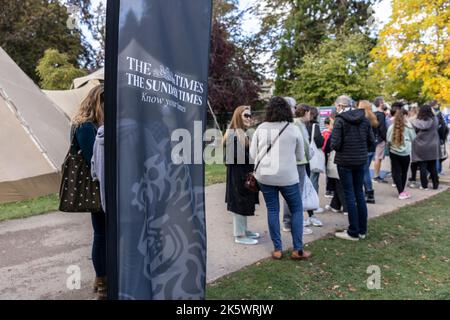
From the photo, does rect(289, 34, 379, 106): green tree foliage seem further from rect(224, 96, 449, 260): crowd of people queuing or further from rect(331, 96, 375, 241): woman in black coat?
rect(331, 96, 375, 241): woman in black coat

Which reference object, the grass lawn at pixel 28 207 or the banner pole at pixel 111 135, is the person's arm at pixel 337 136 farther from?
the grass lawn at pixel 28 207

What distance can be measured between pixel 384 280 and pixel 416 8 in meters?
5.81

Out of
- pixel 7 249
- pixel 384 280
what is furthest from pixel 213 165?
pixel 384 280

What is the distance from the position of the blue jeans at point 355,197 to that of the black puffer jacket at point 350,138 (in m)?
0.12

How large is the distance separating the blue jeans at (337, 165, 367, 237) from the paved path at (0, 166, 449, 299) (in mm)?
489

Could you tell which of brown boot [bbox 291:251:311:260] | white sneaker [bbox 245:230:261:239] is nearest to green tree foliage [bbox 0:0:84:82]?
white sneaker [bbox 245:230:261:239]

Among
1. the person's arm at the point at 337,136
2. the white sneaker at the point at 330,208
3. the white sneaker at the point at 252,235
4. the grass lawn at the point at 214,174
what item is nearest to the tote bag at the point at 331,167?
the white sneaker at the point at 330,208

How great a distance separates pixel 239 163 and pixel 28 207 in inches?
174

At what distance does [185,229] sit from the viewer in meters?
2.60

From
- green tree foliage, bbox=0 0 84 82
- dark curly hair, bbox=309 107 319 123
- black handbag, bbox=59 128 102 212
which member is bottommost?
black handbag, bbox=59 128 102 212

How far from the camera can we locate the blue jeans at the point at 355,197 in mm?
4887

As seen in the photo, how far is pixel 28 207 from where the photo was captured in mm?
6969

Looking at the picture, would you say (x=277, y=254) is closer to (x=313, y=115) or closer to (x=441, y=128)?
(x=313, y=115)

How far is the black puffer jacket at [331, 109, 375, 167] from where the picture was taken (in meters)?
4.84
